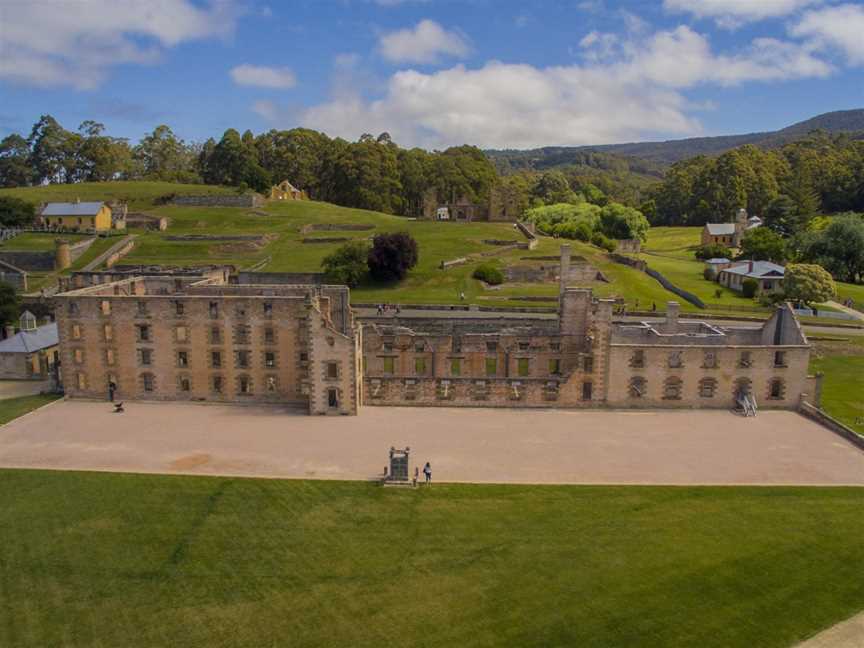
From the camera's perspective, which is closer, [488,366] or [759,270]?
[488,366]

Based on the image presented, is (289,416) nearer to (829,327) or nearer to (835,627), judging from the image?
(835,627)

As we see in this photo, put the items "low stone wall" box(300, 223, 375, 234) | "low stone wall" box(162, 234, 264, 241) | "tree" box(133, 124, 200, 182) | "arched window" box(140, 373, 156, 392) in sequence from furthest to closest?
"tree" box(133, 124, 200, 182)
"low stone wall" box(300, 223, 375, 234)
"low stone wall" box(162, 234, 264, 241)
"arched window" box(140, 373, 156, 392)

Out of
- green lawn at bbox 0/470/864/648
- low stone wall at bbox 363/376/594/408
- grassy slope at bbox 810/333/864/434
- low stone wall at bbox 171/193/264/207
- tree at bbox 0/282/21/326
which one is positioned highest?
low stone wall at bbox 171/193/264/207

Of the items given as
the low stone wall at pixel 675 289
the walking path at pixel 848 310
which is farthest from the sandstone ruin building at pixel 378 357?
the walking path at pixel 848 310

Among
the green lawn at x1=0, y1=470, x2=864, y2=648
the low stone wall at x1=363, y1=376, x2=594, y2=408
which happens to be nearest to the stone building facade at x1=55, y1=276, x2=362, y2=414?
the low stone wall at x1=363, y1=376, x2=594, y2=408

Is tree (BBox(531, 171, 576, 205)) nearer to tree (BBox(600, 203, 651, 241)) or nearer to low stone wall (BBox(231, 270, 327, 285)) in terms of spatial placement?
tree (BBox(600, 203, 651, 241))

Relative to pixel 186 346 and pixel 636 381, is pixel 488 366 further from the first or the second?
pixel 186 346

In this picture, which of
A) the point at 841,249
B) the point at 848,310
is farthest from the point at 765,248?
the point at 848,310

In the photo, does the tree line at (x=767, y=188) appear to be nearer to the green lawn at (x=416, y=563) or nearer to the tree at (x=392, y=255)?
the tree at (x=392, y=255)
